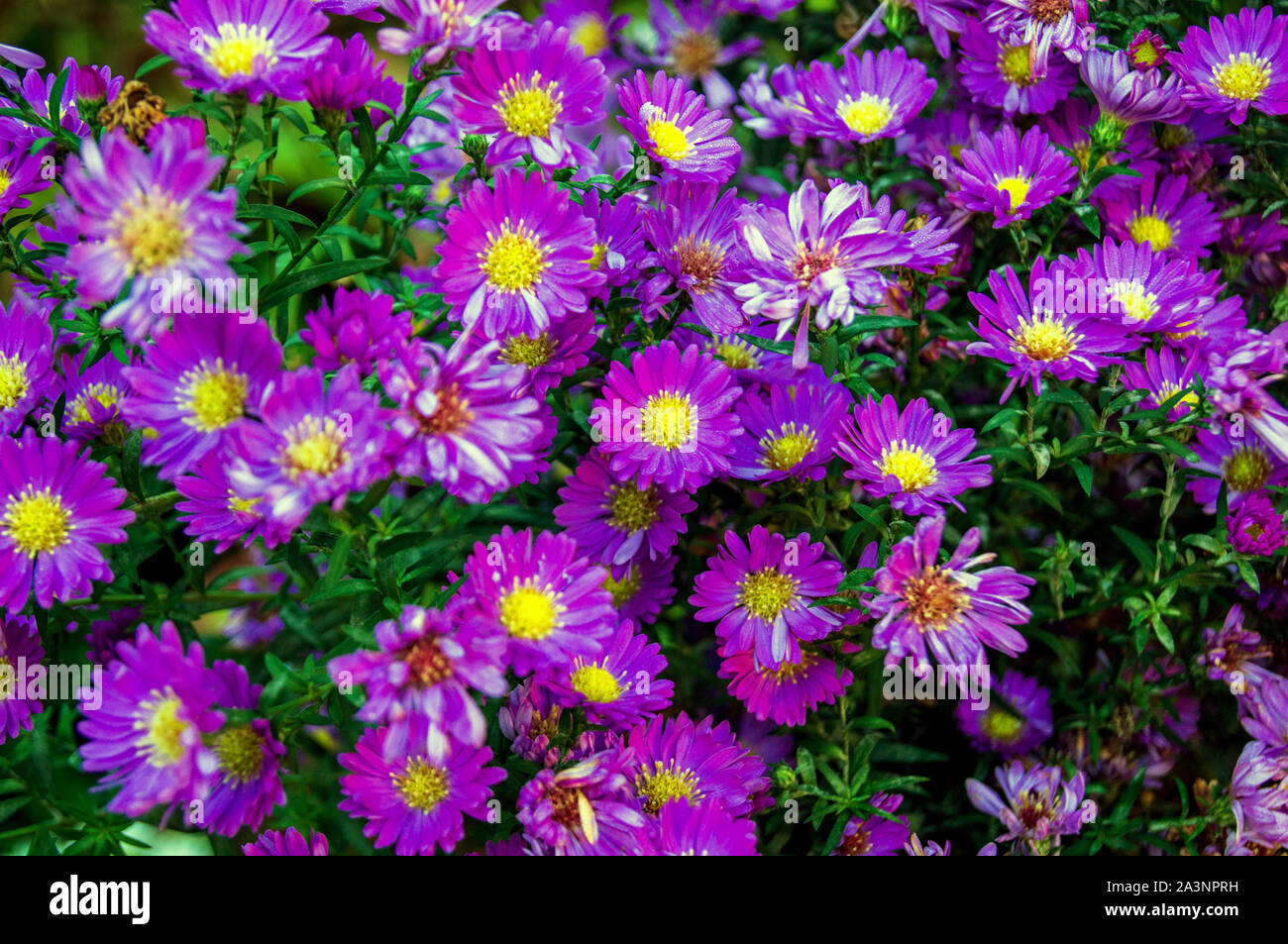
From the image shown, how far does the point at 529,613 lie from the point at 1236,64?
1.46 metres

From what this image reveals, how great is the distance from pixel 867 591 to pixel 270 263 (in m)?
1.01

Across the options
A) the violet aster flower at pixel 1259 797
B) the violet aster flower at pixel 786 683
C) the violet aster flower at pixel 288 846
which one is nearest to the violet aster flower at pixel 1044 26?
the violet aster flower at pixel 786 683

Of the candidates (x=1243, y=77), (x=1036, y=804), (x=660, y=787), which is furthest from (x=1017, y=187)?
(x=660, y=787)

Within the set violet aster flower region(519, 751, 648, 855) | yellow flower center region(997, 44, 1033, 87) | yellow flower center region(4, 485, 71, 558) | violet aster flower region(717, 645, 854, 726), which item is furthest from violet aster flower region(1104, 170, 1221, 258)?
yellow flower center region(4, 485, 71, 558)

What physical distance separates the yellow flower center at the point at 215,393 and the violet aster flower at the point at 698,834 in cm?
79

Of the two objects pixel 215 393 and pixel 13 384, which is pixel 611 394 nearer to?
pixel 215 393

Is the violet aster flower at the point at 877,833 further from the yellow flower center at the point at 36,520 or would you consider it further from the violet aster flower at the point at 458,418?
the yellow flower center at the point at 36,520

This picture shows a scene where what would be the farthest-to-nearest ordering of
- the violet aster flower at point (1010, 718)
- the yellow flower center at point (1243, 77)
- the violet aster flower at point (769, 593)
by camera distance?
the violet aster flower at point (1010, 718) → the yellow flower center at point (1243, 77) → the violet aster flower at point (769, 593)

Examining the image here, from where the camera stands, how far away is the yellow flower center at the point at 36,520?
56.7 inches
